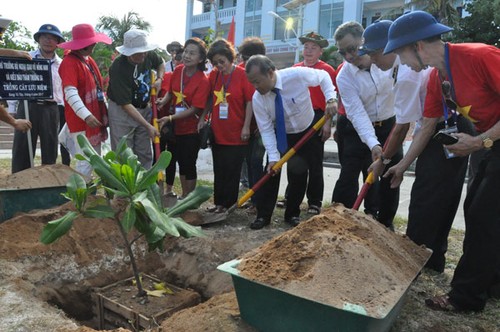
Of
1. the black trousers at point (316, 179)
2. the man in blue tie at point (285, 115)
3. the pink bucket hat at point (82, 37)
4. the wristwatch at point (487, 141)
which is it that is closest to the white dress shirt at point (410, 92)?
the wristwatch at point (487, 141)

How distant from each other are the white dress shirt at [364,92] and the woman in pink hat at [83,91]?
231 centimetres

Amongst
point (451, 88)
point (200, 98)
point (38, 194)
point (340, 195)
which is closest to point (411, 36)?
point (451, 88)

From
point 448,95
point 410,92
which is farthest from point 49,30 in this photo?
point 448,95

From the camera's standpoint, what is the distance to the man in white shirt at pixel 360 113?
3.54m

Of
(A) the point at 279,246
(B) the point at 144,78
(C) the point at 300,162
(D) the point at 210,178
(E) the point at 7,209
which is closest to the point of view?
(A) the point at 279,246

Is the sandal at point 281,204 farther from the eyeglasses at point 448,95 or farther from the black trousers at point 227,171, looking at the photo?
the eyeglasses at point 448,95

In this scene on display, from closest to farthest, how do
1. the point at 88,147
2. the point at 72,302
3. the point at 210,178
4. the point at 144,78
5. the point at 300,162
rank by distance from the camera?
1. the point at 88,147
2. the point at 72,302
3. the point at 300,162
4. the point at 144,78
5. the point at 210,178

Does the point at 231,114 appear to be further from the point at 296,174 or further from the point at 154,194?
the point at 154,194

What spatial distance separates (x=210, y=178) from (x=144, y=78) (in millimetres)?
3351

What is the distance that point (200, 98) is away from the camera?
15.0 ft

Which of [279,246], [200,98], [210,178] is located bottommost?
[210,178]

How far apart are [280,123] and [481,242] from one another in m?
1.98

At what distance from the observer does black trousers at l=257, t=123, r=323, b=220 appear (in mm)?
4203

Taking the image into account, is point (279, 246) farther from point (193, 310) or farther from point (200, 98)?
point (200, 98)
